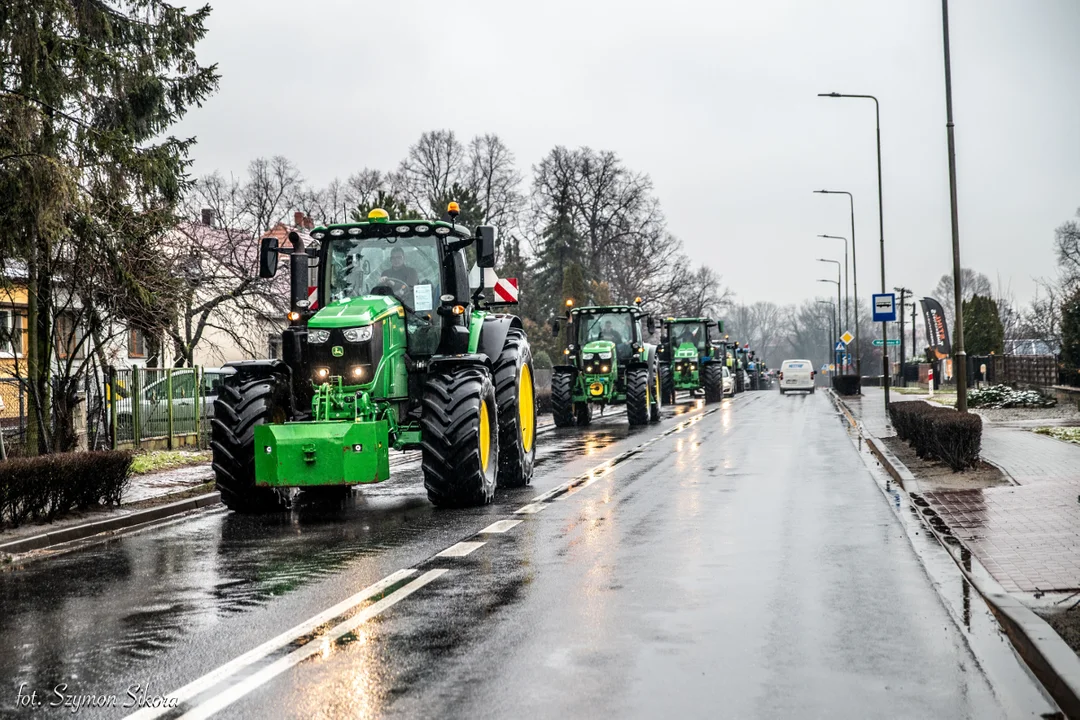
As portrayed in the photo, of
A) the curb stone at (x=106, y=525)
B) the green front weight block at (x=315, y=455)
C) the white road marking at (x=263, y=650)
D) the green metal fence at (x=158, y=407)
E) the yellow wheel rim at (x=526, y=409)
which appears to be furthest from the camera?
the green metal fence at (x=158, y=407)

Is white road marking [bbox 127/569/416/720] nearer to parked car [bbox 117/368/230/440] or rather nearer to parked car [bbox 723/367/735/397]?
parked car [bbox 117/368/230/440]

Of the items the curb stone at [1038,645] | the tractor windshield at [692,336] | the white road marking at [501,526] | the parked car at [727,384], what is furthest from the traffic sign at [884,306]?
the parked car at [727,384]

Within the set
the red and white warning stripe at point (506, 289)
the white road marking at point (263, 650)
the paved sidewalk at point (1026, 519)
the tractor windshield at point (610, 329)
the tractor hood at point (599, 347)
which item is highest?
the red and white warning stripe at point (506, 289)

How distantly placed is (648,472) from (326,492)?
479 cm

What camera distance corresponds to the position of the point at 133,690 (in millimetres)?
5594

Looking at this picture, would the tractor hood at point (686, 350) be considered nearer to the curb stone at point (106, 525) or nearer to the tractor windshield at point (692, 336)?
the tractor windshield at point (692, 336)

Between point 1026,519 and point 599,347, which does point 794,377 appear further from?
point 1026,519

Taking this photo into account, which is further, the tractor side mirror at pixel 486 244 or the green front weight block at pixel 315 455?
the tractor side mirror at pixel 486 244

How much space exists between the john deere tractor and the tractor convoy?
1 cm

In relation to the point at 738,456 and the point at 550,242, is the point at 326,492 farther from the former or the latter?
the point at 550,242

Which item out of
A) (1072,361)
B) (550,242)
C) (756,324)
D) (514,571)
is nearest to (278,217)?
(550,242)

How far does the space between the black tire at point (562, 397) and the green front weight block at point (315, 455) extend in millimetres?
18114

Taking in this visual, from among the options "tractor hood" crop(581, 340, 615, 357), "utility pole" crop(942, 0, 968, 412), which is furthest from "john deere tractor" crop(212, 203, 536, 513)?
"tractor hood" crop(581, 340, 615, 357)

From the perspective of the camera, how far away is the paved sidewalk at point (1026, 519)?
27.4 feet
